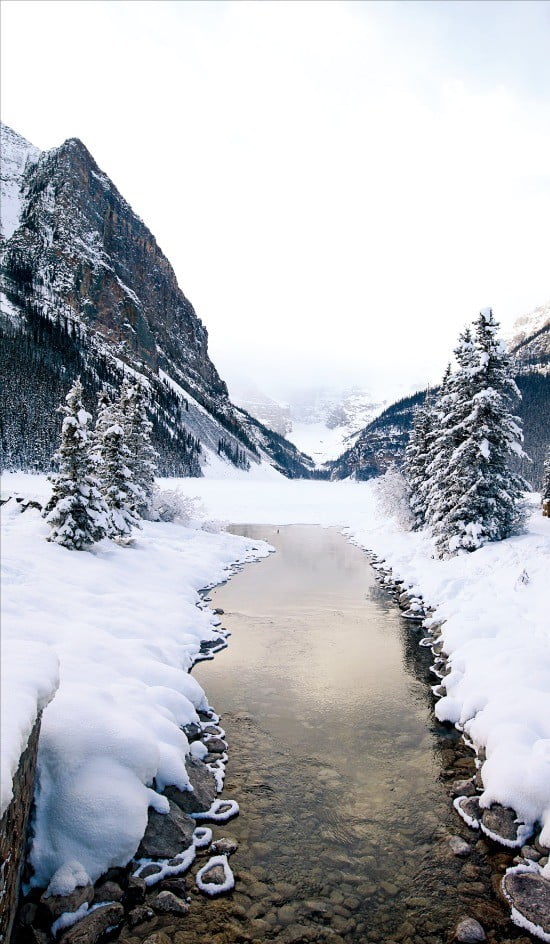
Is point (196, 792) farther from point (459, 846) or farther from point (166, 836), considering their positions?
point (459, 846)

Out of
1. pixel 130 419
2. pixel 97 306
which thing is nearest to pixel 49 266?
pixel 97 306

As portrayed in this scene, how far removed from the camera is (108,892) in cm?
602

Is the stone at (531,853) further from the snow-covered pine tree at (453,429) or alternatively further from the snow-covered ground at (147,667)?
the snow-covered pine tree at (453,429)

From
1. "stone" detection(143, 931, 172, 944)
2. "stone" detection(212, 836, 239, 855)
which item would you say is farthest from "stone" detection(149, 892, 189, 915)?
"stone" detection(212, 836, 239, 855)

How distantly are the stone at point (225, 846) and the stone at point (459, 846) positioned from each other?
3275mm

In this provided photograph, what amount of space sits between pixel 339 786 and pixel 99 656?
18.0ft

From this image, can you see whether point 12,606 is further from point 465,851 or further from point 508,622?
point 508,622

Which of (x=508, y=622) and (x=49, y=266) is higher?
(x=49, y=266)

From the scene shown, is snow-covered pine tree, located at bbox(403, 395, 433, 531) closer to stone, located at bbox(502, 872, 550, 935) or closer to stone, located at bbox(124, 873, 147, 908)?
stone, located at bbox(502, 872, 550, 935)

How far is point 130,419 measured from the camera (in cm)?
2905

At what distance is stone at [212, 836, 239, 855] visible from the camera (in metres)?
7.12

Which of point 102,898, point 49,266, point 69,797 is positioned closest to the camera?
point 102,898

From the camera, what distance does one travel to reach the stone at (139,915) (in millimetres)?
5812

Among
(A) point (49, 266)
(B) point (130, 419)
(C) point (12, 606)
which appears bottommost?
(C) point (12, 606)
